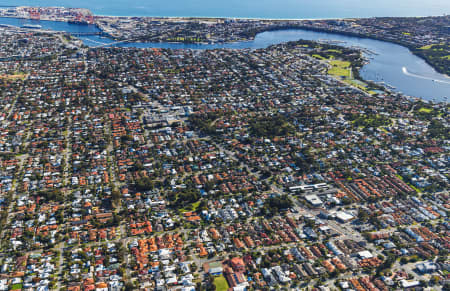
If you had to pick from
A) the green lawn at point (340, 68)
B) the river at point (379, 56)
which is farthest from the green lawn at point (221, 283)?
the green lawn at point (340, 68)

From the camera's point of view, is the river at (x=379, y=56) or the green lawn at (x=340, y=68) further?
the green lawn at (x=340, y=68)

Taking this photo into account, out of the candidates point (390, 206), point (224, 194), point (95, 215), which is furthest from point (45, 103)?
point (390, 206)

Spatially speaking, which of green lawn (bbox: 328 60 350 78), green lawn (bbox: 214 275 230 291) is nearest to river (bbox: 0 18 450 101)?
green lawn (bbox: 328 60 350 78)

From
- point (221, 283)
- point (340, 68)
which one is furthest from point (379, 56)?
point (221, 283)

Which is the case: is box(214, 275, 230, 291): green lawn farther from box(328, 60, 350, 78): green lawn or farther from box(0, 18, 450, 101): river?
box(328, 60, 350, 78): green lawn

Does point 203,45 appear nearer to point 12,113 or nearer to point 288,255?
point 12,113

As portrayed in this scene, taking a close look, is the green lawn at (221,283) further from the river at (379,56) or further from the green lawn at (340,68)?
the green lawn at (340,68)
